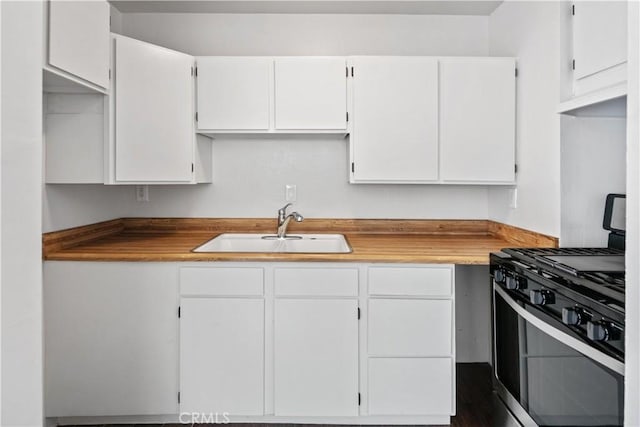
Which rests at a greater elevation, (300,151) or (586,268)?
(300,151)

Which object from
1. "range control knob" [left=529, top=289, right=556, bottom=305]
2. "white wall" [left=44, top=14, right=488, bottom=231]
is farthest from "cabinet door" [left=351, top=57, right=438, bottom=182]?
"range control knob" [left=529, top=289, right=556, bottom=305]

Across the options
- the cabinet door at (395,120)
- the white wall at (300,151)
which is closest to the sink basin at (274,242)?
the white wall at (300,151)

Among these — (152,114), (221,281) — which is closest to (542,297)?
(221,281)

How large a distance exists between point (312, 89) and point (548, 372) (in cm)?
178

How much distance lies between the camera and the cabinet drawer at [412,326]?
2039 mm

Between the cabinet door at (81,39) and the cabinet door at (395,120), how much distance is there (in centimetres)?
129

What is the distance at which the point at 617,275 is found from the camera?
1210 millimetres

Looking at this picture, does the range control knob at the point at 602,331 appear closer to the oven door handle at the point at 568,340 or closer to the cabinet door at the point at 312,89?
the oven door handle at the point at 568,340

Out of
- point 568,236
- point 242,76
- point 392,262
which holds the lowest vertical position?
point 392,262

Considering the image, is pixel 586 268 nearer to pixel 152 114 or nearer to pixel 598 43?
pixel 598 43

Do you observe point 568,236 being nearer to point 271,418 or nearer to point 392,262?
point 392,262

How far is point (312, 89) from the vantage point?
242 centimetres

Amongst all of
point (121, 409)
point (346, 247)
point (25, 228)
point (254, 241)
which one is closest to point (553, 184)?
point (346, 247)

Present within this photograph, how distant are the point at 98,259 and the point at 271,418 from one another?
1.13 metres
